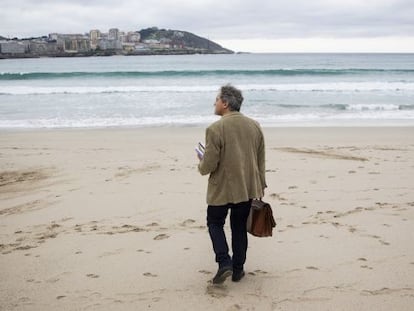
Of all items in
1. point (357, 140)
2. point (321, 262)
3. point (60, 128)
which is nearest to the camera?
point (321, 262)

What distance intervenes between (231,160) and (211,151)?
168 millimetres

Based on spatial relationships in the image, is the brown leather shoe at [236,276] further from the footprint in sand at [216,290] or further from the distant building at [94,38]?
the distant building at [94,38]

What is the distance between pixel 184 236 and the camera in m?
5.04

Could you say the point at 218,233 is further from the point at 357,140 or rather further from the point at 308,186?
the point at 357,140

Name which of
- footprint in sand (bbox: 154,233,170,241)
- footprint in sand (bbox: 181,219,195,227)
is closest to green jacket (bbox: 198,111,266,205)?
footprint in sand (bbox: 154,233,170,241)

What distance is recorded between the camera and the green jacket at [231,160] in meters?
3.61

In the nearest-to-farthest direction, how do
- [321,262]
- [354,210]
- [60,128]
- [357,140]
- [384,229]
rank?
[321,262] < [384,229] < [354,210] < [357,140] < [60,128]

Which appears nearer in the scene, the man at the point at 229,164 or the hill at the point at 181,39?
the man at the point at 229,164

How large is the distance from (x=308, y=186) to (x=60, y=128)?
9315 mm

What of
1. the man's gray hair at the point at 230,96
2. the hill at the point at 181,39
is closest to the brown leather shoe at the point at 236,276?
the man's gray hair at the point at 230,96

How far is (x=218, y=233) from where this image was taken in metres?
3.82

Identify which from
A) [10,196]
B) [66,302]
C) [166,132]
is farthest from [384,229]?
[166,132]

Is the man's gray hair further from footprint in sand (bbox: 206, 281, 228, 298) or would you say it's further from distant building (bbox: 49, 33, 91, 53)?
distant building (bbox: 49, 33, 91, 53)

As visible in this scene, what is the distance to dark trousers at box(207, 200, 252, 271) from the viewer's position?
12.4 ft
